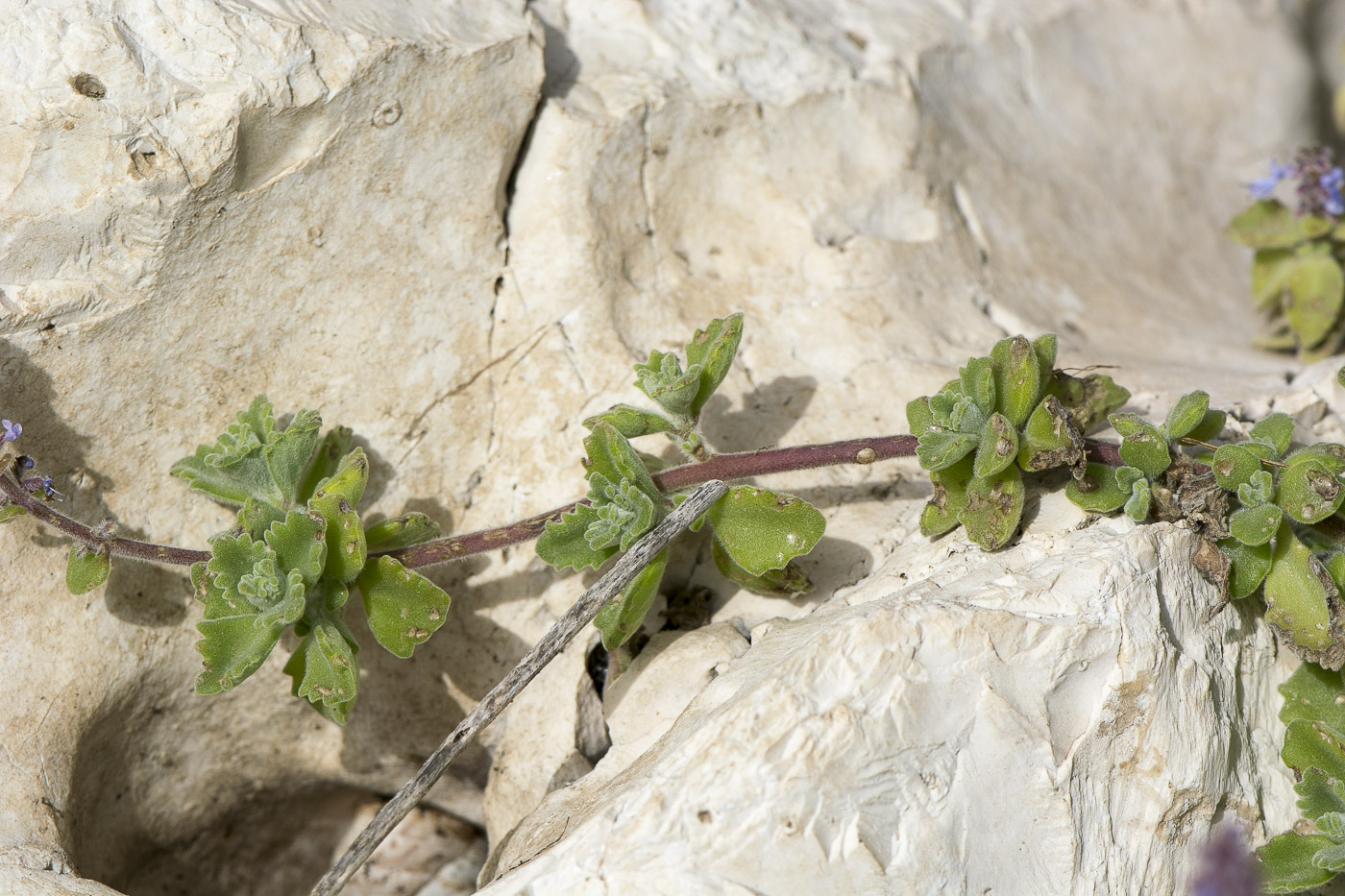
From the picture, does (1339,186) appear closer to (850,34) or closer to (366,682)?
(850,34)

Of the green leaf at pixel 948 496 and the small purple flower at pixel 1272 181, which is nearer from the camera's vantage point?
the green leaf at pixel 948 496

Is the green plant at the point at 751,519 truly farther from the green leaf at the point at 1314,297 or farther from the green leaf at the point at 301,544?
the green leaf at the point at 1314,297

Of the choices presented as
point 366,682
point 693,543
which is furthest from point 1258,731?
point 366,682

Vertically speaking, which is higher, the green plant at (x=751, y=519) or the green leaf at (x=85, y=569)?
the green leaf at (x=85, y=569)

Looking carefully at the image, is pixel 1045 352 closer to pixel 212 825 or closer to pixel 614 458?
pixel 614 458

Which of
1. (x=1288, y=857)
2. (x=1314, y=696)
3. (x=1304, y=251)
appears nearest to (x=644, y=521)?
(x=1288, y=857)

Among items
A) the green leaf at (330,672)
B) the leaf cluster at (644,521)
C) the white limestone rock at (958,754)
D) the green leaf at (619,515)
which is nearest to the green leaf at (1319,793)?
the white limestone rock at (958,754)

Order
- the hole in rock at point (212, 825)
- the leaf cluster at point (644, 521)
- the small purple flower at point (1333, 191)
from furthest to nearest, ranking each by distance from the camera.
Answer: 1. the small purple flower at point (1333, 191)
2. the hole in rock at point (212, 825)
3. the leaf cluster at point (644, 521)
